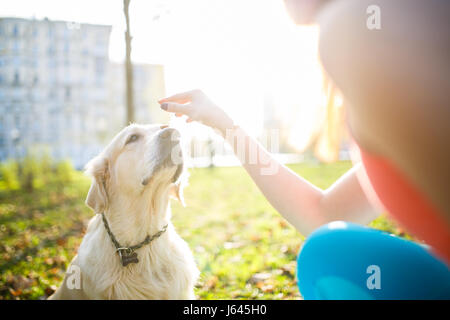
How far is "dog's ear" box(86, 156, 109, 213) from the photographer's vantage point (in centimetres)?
221

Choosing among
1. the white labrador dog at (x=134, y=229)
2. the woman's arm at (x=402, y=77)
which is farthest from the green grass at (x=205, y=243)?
the woman's arm at (x=402, y=77)

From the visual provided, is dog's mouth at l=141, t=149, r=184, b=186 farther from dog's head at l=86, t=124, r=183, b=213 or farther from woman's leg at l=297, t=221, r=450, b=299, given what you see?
woman's leg at l=297, t=221, r=450, b=299

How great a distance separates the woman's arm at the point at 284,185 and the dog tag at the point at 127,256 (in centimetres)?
99

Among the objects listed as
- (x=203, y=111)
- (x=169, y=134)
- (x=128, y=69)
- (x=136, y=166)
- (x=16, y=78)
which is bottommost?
(x=136, y=166)

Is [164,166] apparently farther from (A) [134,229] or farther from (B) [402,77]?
(B) [402,77]

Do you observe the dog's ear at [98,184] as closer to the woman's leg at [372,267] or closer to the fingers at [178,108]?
the fingers at [178,108]

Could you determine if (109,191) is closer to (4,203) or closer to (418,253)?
(418,253)

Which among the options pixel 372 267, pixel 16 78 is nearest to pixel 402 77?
pixel 372 267

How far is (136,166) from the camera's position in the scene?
7.62 feet

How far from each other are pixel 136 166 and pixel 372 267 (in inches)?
66.2

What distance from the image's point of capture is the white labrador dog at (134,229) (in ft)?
6.97

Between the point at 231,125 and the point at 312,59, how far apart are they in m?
0.58

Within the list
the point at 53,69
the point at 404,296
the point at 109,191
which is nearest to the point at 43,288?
the point at 109,191

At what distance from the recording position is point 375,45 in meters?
1.18
